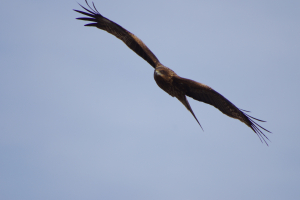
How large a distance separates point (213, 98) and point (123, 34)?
3525 mm

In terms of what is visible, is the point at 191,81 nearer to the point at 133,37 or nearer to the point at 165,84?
the point at 165,84

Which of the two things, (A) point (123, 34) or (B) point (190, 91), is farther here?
(A) point (123, 34)

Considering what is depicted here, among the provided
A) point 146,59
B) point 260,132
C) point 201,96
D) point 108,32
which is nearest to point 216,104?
point 201,96

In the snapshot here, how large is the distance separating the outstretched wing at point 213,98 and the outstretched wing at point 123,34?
1.27m

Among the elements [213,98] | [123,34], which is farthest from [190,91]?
[123,34]

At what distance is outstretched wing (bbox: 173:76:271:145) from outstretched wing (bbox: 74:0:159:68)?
1270mm

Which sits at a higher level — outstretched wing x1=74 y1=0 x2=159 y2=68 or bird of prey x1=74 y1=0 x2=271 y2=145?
outstretched wing x1=74 y1=0 x2=159 y2=68

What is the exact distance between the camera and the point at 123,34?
11375 mm

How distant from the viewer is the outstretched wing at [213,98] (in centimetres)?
944

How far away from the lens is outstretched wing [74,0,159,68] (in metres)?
10.9

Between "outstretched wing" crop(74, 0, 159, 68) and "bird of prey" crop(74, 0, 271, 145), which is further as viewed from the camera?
"outstretched wing" crop(74, 0, 159, 68)

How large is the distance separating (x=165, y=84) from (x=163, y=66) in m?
0.62

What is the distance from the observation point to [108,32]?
11.6 meters

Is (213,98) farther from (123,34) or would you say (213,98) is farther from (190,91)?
(123,34)
